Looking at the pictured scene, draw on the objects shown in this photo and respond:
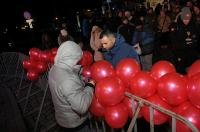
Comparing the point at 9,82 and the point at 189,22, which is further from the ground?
the point at 189,22

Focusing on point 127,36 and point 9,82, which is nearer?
point 127,36

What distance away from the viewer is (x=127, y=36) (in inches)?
332

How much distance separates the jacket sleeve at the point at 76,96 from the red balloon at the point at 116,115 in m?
0.35

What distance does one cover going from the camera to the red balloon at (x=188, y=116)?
2.75 meters

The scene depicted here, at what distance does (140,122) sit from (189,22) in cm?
287

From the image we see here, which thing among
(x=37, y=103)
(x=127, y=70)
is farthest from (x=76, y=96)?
(x=37, y=103)

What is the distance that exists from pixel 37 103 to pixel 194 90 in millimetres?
5572

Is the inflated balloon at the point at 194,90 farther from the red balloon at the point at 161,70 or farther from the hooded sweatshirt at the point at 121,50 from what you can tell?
the hooded sweatshirt at the point at 121,50

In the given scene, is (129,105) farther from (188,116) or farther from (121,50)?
(121,50)

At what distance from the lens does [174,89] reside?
2881 millimetres

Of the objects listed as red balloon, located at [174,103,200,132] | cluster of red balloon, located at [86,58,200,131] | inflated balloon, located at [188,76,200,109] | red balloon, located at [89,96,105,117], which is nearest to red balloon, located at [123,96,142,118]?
cluster of red balloon, located at [86,58,200,131]

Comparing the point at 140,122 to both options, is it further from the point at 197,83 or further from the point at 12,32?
the point at 12,32

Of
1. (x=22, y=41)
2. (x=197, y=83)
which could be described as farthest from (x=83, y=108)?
(x=22, y=41)

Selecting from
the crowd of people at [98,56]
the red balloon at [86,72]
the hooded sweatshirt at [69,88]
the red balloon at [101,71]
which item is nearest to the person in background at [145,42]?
the crowd of people at [98,56]
